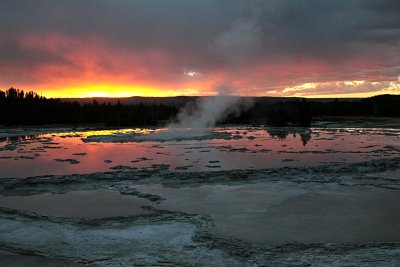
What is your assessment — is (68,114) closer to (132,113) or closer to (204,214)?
(132,113)

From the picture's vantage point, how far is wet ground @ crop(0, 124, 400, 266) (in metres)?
7.99

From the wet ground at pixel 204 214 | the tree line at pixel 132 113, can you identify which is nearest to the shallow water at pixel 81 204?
the wet ground at pixel 204 214

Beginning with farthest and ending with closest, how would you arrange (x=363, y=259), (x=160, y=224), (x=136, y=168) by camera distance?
1. (x=136, y=168)
2. (x=160, y=224)
3. (x=363, y=259)

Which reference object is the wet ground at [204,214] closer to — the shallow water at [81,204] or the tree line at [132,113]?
the shallow water at [81,204]

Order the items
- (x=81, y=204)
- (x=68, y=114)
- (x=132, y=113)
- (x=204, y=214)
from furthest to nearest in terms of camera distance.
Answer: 1. (x=68, y=114)
2. (x=132, y=113)
3. (x=81, y=204)
4. (x=204, y=214)

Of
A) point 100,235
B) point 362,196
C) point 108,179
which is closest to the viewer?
point 100,235

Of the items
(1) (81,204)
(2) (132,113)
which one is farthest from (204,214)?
(2) (132,113)

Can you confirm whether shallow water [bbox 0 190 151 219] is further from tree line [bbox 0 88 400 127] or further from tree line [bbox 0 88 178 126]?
tree line [bbox 0 88 178 126]

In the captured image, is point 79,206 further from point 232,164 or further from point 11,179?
point 232,164

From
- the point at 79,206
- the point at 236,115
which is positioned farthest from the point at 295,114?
the point at 79,206

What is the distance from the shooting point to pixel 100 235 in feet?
30.5

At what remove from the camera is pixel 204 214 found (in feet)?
36.4

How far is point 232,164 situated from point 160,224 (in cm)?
1121

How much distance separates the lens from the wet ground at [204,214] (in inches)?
315
